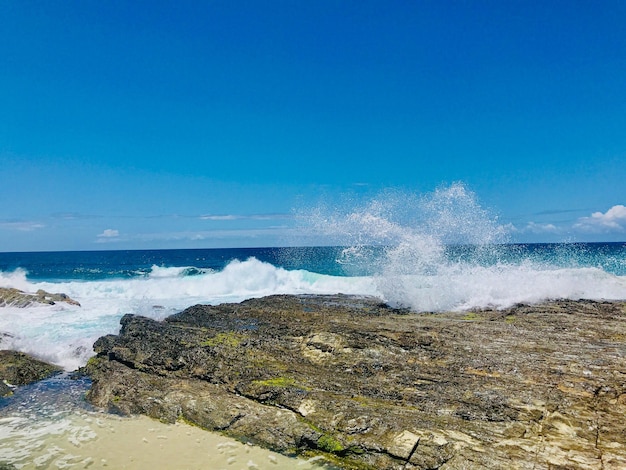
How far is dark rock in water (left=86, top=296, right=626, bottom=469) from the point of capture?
569 centimetres

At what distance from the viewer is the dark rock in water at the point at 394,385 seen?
18.7ft

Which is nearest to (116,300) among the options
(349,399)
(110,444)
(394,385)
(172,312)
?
(172,312)

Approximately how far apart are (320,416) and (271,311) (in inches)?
309

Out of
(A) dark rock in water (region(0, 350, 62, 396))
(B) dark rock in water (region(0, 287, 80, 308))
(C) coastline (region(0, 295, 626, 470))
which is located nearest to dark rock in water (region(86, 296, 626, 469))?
(C) coastline (region(0, 295, 626, 470))

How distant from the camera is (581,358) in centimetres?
831

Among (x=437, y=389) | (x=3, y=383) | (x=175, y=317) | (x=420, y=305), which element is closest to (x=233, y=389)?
(x=437, y=389)

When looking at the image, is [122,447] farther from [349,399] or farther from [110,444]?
[349,399]

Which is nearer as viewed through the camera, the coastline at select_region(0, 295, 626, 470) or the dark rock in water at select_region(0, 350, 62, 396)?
the coastline at select_region(0, 295, 626, 470)

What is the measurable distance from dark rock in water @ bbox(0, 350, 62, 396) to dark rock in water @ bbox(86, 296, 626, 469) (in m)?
1.18

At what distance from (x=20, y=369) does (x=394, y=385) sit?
9.47m

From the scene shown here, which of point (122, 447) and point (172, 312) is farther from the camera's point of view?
point (172, 312)

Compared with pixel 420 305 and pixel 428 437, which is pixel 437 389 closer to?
pixel 428 437

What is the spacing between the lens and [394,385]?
24.7 ft

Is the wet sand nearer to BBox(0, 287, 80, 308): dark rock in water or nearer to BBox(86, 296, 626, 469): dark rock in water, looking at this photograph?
BBox(86, 296, 626, 469): dark rock in water
